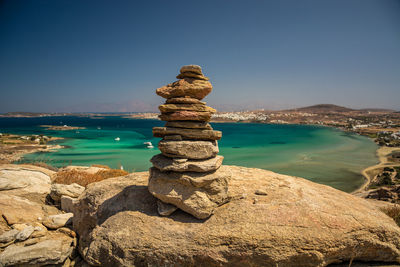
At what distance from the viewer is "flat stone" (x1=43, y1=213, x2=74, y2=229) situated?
655 centimetres

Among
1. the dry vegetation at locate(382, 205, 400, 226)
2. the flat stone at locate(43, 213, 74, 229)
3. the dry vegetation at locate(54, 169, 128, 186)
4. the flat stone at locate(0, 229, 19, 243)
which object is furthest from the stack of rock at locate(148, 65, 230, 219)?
the dry vegetation at locate(382, 205, 400, 226)

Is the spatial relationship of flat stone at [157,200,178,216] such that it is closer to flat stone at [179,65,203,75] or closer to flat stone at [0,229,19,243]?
flat stone at [179,65,203,75]

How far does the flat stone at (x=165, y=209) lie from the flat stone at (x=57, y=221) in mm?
3679

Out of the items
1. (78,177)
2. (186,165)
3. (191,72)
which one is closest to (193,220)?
(186,165)

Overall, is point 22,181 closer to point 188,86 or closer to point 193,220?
point 193,220

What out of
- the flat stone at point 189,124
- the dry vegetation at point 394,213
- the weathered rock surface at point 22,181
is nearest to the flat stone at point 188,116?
the flat stone at point 189,124

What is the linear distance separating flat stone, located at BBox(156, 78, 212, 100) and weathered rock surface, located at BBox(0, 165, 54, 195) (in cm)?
684

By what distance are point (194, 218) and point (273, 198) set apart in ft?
7.48

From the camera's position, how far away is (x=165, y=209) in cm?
551

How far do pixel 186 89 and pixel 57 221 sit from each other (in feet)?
19.5

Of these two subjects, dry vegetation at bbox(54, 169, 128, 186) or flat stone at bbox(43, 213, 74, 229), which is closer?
flat stone at bbox(43, 213, 74, 229)

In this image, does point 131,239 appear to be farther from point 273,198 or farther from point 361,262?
point 361,262

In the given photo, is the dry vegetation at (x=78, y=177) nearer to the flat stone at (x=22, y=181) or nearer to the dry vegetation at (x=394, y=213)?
the flat stone at (x=22, y=181)

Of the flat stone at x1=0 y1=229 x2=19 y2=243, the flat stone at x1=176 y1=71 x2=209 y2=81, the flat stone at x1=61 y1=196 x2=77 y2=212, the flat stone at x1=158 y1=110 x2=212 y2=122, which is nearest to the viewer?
the flat stone at x1=0 y1=229 x2=19 y2=243
